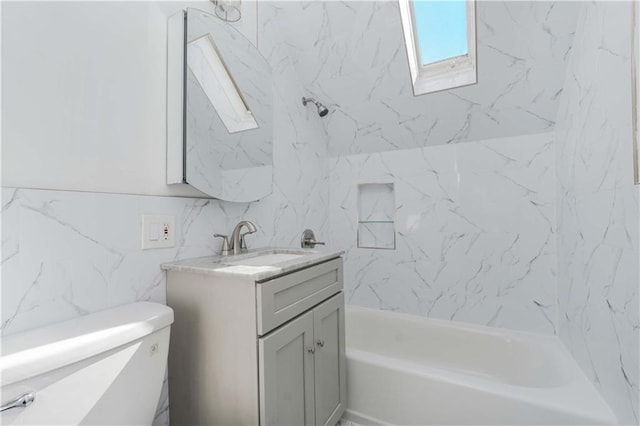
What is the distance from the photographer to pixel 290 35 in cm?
201

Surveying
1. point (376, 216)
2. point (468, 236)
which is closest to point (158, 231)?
point (376, 216)

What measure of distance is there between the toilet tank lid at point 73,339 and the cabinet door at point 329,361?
0.63 metres

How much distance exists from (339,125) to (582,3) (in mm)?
1445

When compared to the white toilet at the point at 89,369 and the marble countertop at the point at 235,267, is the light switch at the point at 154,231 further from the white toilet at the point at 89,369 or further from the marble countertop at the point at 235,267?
the white toilet at the point at 89,369

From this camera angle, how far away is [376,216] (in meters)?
2.45

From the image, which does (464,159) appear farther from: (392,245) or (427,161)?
(392,245)

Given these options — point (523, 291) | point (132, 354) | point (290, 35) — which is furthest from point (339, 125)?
point (132, 354)

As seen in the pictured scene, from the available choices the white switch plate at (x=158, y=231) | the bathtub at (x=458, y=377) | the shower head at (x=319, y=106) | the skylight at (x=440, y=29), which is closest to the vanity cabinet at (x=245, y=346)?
the white switch plate at (x=158, y=231)

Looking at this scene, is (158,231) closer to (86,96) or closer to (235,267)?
(235,267)

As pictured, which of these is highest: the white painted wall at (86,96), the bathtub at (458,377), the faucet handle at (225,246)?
the white painted wall at (86,96)

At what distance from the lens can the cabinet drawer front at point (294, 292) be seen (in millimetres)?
1018

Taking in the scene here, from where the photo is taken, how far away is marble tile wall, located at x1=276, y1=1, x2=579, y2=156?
1.62 m

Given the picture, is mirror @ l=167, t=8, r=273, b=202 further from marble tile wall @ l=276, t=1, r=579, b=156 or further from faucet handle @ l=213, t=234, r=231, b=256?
marble tile wall @ l=276, t=1, r=579, b=156

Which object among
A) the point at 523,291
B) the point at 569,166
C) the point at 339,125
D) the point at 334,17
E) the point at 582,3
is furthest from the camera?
the point at 339,125
